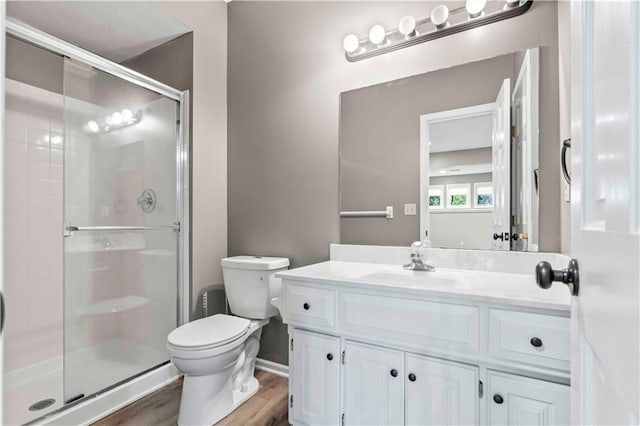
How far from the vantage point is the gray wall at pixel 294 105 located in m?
1.82

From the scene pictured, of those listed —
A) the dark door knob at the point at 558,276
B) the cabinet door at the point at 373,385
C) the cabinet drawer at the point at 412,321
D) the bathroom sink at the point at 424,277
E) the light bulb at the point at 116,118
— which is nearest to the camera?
the dark door knob at the point at 558,276

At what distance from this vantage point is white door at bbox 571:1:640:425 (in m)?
0.34

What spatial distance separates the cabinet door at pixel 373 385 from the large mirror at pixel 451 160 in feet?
2.18

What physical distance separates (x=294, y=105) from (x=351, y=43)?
52 centimetres

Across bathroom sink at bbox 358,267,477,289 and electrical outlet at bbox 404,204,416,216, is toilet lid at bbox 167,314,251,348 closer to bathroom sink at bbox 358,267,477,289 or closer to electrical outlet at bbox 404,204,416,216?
bathroom sink at bbox 358,267,477,289

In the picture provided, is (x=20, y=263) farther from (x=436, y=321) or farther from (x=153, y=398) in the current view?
(x=436, y=321)

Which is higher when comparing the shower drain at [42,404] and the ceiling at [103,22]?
the ceiling at [103,22]

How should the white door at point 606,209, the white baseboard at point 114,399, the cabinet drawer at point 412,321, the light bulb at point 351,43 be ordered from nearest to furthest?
the white door at point 606,209, the cabinet drawer at point 412,321, the white baseboard at point 114,399, the light bulb at point 351,43

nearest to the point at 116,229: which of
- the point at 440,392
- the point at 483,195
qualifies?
the point at 440,392

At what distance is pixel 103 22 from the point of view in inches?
83.4

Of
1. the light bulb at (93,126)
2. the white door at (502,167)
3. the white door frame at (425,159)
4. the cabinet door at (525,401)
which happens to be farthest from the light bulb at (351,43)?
the cabinet door at (525,401)

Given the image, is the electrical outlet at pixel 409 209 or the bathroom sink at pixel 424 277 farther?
the electrical outlet at pixel 409 209

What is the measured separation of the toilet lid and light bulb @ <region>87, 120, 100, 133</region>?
135cm

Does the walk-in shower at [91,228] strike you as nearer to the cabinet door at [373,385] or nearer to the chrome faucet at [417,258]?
the cabinet door at [373,385]
